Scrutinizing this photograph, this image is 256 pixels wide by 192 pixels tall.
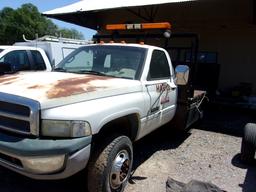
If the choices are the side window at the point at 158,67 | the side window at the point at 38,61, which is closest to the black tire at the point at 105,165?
the side window at the point at 158,67

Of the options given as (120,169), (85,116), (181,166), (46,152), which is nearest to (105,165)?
(120,169)

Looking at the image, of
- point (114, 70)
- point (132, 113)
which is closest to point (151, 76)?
point (114, 70)

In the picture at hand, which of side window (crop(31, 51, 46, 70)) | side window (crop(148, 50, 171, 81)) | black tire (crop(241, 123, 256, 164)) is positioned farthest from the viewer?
side window (crop(31, 51, 46, 70))

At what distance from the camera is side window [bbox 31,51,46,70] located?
28.5ft

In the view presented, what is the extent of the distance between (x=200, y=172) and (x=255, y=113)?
5.77 meters

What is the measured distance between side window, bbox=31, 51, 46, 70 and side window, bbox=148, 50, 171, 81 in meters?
4.60

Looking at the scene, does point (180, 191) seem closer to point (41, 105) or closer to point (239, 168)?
point (239, 168)

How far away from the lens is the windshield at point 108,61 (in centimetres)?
451

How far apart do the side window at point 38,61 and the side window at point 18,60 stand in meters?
0.24

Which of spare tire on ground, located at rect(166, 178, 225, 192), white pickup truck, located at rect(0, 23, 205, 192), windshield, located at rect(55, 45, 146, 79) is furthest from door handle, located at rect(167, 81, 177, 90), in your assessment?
spare tire on ground, located at rect(166, 178, 225, 192)

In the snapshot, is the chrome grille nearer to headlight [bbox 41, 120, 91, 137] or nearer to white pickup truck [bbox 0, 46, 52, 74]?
headlight [bbox 41, 120, 91, 137]

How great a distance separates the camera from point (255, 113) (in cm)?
980

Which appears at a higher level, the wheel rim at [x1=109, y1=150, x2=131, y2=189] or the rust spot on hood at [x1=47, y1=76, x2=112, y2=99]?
Answer: the rust spot on hood at [x1=47, y1=76, x2=112, y2=99]

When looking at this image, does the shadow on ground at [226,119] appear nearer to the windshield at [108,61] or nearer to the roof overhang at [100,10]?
the roof overhang at [100,10]
